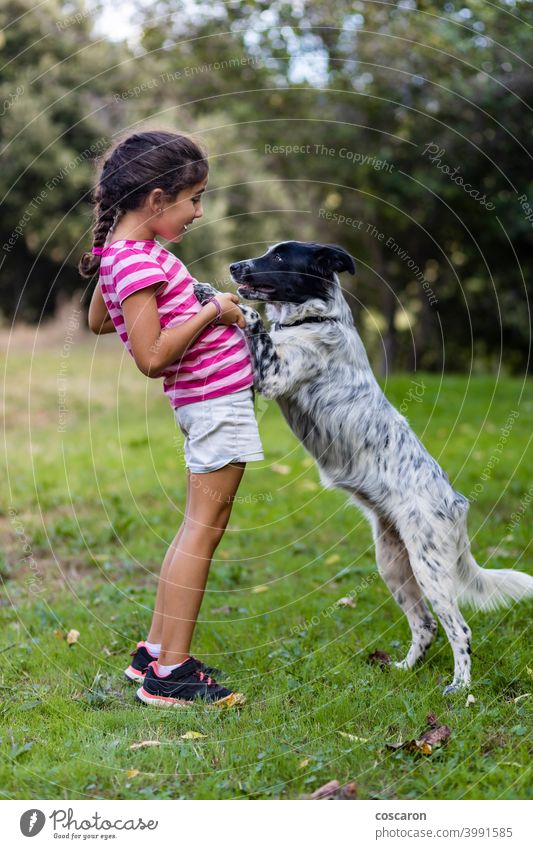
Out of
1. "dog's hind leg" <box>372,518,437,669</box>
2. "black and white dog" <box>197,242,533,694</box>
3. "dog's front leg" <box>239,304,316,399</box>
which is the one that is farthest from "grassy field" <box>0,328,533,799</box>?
"dog's front leg" <box>239,304,316,399</box>

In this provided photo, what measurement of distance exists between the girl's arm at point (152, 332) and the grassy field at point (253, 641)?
1.71 m

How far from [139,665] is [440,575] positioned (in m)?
1.68

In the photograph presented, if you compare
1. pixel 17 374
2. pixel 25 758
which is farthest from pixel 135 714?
pixel 17 374

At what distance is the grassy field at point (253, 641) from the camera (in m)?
3.64

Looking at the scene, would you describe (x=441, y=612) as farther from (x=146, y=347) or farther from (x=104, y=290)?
(x=104, y=290)

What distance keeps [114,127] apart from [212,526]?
15032 millimetres

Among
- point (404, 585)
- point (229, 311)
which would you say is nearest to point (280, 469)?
point (404, 585)

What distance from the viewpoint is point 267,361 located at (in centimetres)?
432

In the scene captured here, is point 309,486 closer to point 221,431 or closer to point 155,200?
point 221,431

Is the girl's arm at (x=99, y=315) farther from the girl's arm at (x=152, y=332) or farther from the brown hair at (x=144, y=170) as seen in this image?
the girl's arm at (x=152, y=332)

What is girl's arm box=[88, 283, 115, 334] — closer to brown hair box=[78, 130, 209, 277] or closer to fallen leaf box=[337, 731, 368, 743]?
brown hair box=[78, 130, 209, 277]

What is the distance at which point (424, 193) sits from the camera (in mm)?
14742

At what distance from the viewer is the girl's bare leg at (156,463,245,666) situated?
433 centimetres

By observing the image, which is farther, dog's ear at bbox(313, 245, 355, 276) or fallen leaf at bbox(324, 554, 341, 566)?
fallen leaf at bbox(324, 554, 341, 566)
